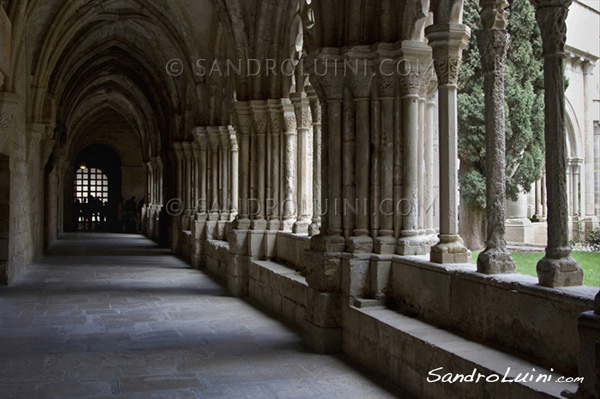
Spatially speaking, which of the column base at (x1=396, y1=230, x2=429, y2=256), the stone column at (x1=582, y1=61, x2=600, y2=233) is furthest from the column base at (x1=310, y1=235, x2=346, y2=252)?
the stone column at (x1=582, y1=61, x2=600, y2=233)

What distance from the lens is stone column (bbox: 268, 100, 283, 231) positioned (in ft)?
25.8

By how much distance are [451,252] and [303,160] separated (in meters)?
3.58

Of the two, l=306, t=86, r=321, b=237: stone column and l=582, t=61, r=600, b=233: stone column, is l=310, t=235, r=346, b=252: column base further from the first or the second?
l=582, t=61, r=600, b=233: stone column

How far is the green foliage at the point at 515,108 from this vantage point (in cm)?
763

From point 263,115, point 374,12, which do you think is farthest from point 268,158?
point 374,12

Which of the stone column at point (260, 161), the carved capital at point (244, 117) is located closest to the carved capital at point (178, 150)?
the carved capital at point (244, 117)

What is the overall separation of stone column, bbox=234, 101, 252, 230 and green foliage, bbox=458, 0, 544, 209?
2.76 m

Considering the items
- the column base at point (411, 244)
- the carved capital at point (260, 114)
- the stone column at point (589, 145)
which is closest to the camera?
the column base at point (411, 244)

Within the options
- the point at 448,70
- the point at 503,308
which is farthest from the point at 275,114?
the point at 503,308

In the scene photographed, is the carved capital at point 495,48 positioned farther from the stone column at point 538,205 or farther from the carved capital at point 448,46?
the stone column at point 538,205

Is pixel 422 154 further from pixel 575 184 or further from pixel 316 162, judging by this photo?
pixel 575 184

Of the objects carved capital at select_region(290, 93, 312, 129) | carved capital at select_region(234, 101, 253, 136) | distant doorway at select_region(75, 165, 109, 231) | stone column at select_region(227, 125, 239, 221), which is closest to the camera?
carved capital at select_region(290, 93, 312, 129)

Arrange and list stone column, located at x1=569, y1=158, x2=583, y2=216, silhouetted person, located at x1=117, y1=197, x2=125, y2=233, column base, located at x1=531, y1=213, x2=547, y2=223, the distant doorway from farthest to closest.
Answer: the distant doorway, silhouetted person, located at x1=117, y1=197, x2=125, y2=233, column base, located at x1=531, y1=213, x2=547, y2=223, stone column, located at x1=569, y1=158, x2=583, y2=216

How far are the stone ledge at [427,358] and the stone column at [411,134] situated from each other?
2.10 ft
